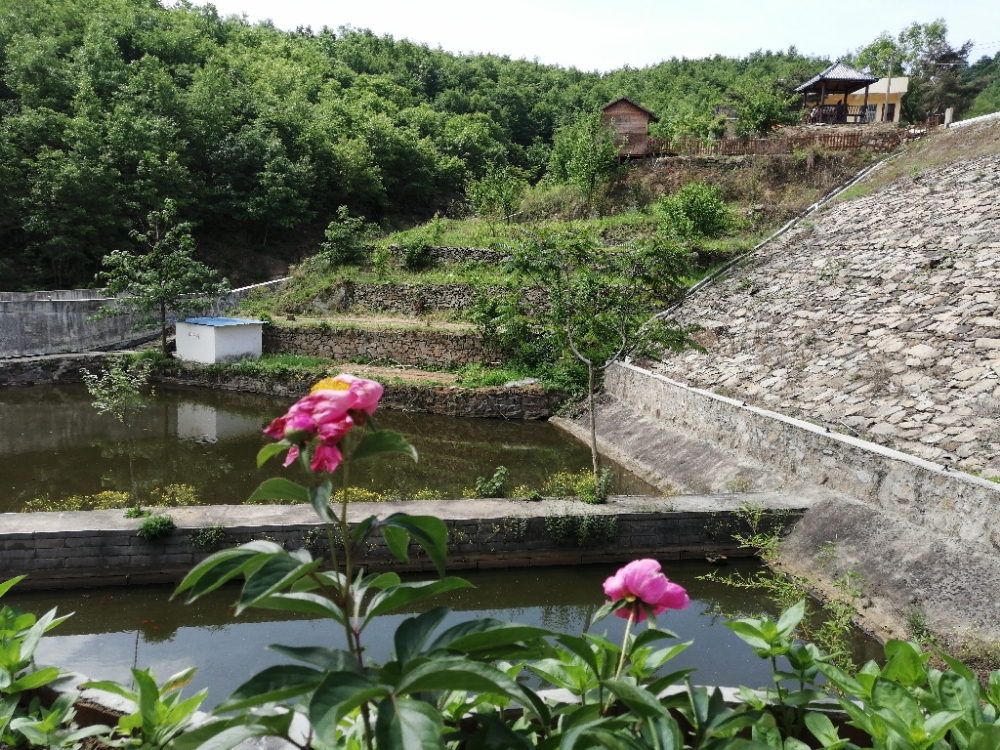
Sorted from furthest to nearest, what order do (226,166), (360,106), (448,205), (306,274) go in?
(360,106)
(448,205)
(226,166)
(306,274)

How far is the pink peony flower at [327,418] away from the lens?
150cm

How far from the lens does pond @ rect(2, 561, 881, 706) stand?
18.6 feet

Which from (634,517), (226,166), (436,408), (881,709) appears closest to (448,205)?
(226,166)

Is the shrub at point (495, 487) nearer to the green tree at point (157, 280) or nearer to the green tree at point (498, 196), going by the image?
the green tree at point (157, 280)

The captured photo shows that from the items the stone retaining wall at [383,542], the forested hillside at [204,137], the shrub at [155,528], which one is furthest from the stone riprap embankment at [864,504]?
the forested hillside at [204,137]

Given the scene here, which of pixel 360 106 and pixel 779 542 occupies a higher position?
pixel 360 106

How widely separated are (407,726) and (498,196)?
81.7 ft

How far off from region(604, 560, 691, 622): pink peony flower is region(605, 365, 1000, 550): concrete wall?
6.01 m

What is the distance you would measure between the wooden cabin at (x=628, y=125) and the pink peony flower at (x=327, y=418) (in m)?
24.2

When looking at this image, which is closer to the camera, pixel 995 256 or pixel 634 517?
pixel 634 517

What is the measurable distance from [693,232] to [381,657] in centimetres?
1531

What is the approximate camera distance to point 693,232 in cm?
1847

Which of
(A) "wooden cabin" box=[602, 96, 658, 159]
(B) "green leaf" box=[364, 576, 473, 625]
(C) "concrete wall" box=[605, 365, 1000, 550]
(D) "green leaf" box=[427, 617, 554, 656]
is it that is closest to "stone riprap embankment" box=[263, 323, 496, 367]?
(C) "concrete wall" box=[605, 365, 1000, 550]

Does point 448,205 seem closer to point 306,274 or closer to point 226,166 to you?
point 226,166
